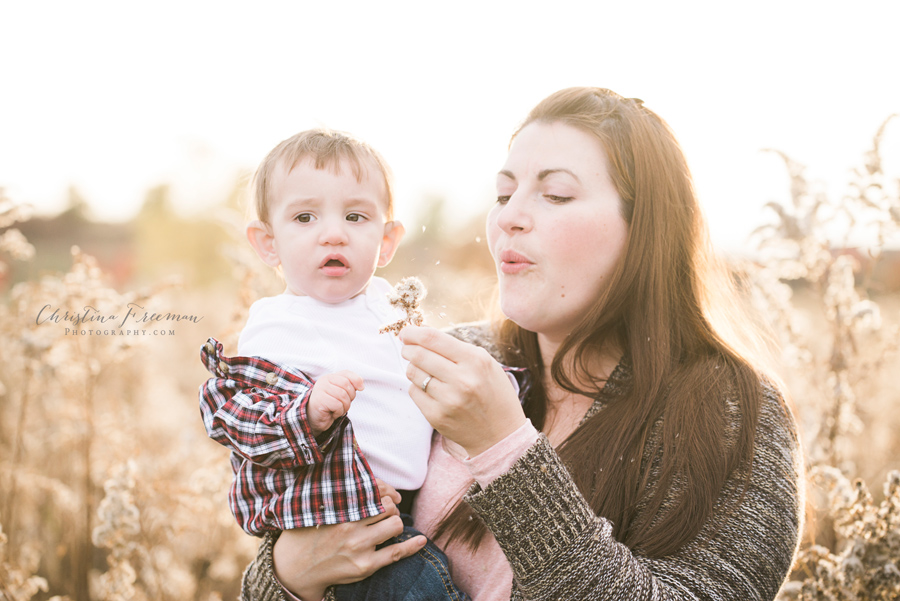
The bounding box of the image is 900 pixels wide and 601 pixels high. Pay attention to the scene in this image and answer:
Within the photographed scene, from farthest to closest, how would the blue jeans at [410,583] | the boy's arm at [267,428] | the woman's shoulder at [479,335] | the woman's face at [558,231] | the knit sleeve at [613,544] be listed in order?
the woman's shoulder at [479,335] < the woman's face at [558,231] < the blue jeans at [410,583] < the boy's arm at [267,428] < the knit sleeve at [613,544]

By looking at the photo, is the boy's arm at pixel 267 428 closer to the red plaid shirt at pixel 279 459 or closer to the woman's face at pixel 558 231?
the red plaid shirt at pixel 279 459

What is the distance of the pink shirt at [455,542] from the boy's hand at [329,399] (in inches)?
13.7

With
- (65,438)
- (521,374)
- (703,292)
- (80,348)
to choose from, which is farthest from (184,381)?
(703,292)

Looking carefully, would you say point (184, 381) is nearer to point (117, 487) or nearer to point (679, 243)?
point (117, 487)

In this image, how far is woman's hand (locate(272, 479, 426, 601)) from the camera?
5.34ft

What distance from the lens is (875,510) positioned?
2.04m

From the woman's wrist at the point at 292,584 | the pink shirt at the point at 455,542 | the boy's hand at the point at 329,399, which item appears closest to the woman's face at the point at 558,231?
the pink shirt at the point at 455,542

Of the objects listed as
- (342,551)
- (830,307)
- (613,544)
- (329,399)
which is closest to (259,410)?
(329,399)

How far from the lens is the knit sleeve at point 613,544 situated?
1370 millimetres

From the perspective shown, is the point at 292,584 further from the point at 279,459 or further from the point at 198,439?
the point at 198,439

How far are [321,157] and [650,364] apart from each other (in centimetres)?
117

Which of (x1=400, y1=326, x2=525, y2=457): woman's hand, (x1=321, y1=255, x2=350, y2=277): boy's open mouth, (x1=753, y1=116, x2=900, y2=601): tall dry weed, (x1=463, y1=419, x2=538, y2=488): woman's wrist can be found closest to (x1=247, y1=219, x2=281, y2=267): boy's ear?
(x1=321, y1=255, x2=350, y2=277): boy's open mouth

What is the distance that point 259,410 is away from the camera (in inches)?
60.4

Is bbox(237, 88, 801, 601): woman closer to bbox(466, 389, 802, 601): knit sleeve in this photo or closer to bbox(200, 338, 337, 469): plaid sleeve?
bbox(466, 389, 802, 601): knit sleeve
